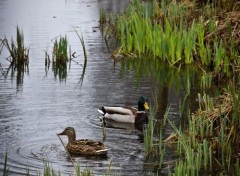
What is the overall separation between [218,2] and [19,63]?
170 inches

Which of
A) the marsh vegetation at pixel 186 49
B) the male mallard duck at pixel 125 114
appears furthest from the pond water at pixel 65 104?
the marsh vegetation at pixel 186 49

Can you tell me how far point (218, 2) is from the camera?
16297 millimetres

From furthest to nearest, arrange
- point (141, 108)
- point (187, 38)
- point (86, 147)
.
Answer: point (187, 38) → point (141, 108) → point (86, 147)

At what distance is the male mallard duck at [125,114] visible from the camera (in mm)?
10977

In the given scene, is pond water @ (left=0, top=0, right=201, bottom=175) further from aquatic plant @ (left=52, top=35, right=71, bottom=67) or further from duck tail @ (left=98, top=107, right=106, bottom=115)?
aquatic plant @ (left=52, top=35, right=71, bottom=67)

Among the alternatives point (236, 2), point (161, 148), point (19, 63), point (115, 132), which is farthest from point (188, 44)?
point (161, 148)

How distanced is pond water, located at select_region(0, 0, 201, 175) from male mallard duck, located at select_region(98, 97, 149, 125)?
19cm

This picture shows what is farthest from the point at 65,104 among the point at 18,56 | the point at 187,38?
the point at 18,56

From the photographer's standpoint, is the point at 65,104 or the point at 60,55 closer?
the point at 65,104

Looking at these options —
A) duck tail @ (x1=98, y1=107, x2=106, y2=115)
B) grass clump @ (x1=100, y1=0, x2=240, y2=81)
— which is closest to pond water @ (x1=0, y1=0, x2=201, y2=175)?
duck tail @ (x1=98, y1=107, x2=106, y2=115)

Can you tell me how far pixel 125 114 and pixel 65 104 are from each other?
1118 mm

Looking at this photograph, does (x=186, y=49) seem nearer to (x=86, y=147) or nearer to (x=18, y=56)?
(x=18, y=56)

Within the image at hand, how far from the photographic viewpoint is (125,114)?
11.1m

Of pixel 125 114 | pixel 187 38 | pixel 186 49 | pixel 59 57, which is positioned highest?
pixel 187 38
